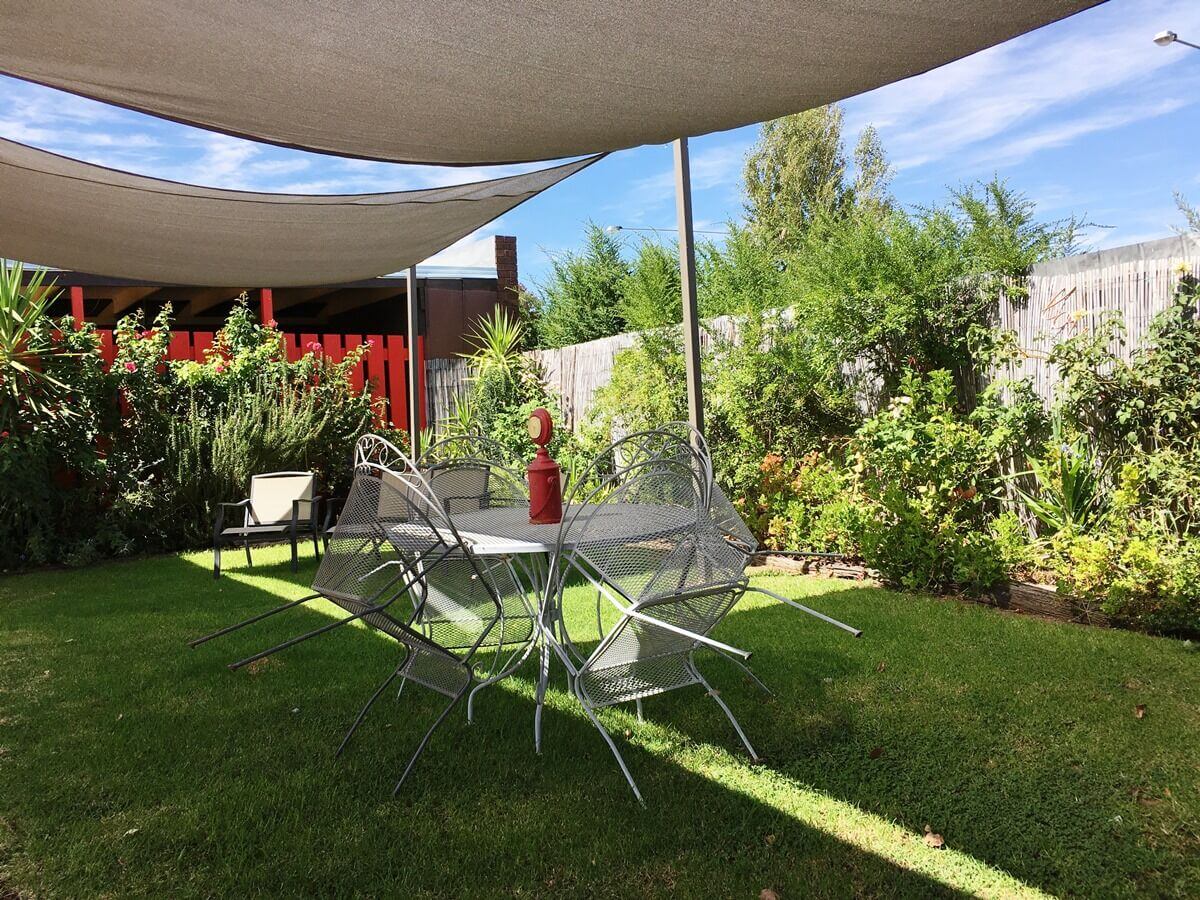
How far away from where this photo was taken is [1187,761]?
2.64 meters

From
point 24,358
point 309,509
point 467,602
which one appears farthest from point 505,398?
point 467,602

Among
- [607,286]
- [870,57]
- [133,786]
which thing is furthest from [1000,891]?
[607,286]

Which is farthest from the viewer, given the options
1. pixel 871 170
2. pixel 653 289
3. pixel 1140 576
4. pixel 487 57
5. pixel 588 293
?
pixel 871 170

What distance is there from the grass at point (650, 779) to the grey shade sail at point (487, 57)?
79.7 inches

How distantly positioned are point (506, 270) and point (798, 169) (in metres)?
13.5

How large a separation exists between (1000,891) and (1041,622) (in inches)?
99.3

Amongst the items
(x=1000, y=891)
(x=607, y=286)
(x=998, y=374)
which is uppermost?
(x=607, y=286)

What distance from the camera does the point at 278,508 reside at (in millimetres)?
6914

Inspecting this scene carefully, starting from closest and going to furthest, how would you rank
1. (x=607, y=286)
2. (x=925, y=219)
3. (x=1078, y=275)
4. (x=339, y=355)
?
1. (x=1078, y=275)
2. (x=925, y=219)
3. (x=339, y=355)
4. (x=607, y=286)

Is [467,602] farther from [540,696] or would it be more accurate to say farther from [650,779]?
[650,779]

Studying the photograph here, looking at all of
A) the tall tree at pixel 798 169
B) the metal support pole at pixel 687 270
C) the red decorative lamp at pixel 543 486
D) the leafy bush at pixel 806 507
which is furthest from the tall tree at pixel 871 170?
the red decorative lamp at pixel 543 486

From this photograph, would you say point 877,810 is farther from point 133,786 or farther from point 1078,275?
point 1078,275

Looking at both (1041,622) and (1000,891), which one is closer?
(1000,891)

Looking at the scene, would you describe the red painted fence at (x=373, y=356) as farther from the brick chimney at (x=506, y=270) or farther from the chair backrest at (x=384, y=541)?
the chair backrest at (x=384, y=541)
